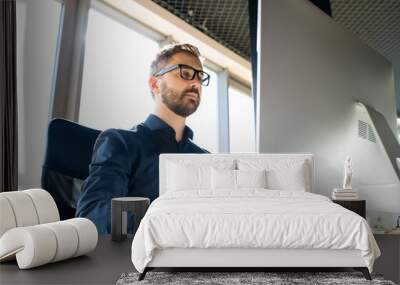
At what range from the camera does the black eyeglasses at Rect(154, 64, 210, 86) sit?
577 centimetres

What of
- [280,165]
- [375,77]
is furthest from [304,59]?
[280,165]

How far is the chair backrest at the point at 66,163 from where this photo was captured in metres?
5.15

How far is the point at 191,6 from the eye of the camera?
583cm

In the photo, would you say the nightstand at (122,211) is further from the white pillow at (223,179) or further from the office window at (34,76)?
the office window at (34,76)

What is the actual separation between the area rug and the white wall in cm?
229

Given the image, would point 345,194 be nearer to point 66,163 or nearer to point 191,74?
point 191,74

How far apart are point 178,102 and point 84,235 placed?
2230 mm

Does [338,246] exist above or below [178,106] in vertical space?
below

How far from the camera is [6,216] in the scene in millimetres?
3729

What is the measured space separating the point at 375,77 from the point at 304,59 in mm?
846

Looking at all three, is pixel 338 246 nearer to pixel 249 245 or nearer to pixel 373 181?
pixel 249 245

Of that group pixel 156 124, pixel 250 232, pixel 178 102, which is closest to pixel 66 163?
pixel 156 124

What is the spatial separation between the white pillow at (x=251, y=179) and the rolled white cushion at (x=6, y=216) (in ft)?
6.72

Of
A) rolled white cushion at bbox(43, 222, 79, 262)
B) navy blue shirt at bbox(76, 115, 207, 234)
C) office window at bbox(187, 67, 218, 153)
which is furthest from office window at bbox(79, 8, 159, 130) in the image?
rolled white cushion at bbox(43, 222, 79, 262)
